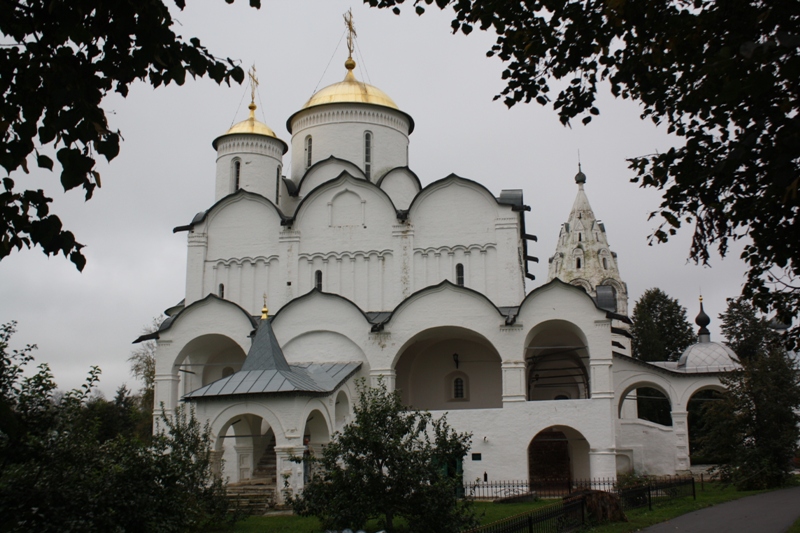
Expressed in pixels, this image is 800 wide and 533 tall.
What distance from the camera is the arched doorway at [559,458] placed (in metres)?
20.4

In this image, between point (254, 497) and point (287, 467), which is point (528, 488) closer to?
point (287, 467)

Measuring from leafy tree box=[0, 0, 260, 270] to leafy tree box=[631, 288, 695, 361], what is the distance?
40394 millimetres

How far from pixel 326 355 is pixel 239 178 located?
7.15 m

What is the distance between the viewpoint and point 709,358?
25906 mm

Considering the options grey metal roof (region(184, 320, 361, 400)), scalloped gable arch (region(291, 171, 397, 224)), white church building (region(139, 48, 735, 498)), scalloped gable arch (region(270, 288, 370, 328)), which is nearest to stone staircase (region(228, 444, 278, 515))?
white church building (region(139, 48, 735, 498))

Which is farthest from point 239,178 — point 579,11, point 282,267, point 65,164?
point 65,164

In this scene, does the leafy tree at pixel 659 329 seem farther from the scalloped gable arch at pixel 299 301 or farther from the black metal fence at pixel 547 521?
the black metal fence at pixel 547 521

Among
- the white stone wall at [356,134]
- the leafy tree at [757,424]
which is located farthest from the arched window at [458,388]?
the white stone wall at [356,134]

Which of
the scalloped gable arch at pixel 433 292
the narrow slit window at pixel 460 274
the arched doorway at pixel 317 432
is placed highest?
the narrow slit window at pixel 460 274

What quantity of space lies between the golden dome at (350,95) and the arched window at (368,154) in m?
1.10

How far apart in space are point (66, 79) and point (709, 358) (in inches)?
981

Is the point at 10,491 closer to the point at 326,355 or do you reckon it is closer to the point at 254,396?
the point at 254,396

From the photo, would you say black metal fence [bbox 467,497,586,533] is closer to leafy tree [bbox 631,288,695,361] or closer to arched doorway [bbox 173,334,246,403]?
arched doorway [bbox 173,334,246,403]

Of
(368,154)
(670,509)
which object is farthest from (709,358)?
(368,154)
